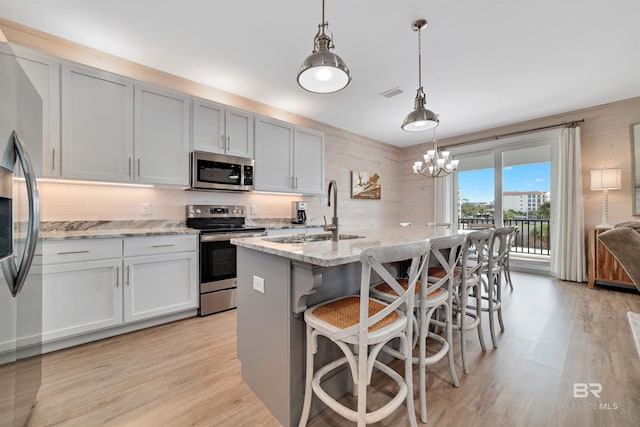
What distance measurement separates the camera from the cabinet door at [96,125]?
220cm

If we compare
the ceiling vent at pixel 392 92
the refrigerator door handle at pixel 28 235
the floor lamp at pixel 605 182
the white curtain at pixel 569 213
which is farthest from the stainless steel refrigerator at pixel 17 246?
the white curtain at pixel 569 213

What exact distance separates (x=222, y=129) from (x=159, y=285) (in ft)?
6.05

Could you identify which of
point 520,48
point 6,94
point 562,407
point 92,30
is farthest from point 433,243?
point 92,30

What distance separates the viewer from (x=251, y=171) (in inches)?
132

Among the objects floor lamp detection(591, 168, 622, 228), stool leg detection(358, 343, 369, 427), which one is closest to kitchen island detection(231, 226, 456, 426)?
stool leg detection(358, 343, 369, 427)

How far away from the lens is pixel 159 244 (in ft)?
8.16

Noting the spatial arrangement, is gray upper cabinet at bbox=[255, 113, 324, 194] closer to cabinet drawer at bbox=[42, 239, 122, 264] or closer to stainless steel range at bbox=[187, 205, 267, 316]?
stainless steel range at bbox=[187, 205, 267, 316]

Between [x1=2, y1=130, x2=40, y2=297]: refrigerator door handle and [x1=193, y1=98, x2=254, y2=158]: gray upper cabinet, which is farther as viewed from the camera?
[x1=193, y1=98, x2=254, y2=158]: gray upper cabinet

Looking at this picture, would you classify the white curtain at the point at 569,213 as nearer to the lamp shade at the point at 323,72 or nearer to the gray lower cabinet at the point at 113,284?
the lamp shade at the point at 323,72

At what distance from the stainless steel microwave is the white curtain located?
190 inches

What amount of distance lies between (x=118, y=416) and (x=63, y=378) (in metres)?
0.68

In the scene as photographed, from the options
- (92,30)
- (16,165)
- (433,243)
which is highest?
(92,30)

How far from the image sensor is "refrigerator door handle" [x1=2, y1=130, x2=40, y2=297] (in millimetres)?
1095

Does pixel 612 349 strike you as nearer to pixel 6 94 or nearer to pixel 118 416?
pixel 118 416
